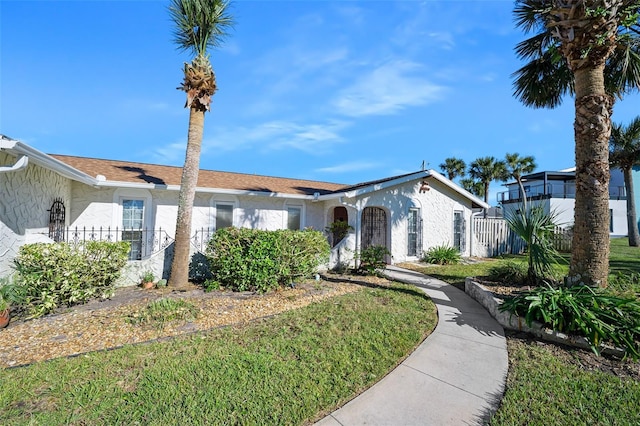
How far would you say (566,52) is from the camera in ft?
20.3

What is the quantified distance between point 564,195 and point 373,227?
22.7m

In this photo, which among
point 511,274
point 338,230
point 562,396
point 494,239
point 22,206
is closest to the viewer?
point 562,396

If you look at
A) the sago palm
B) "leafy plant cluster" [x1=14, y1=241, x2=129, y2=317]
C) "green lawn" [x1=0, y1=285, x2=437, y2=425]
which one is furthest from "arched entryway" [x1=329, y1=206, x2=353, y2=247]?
"leafy plant cluster" [x1=14, y1=241, x2=129, y2=317]

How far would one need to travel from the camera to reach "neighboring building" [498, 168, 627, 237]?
2478cm

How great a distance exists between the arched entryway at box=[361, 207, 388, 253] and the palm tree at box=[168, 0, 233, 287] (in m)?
7.96

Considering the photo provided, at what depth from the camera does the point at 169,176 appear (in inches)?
459

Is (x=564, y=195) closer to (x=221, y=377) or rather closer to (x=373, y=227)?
(x=373, y=227)

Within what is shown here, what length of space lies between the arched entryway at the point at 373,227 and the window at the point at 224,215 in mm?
6123

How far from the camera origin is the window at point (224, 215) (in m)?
11.6

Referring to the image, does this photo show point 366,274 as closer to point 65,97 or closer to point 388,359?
point 388,359

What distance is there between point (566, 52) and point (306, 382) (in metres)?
8.40

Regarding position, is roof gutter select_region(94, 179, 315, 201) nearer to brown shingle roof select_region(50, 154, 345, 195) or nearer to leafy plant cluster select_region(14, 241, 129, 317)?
brown shingle roof select_region(50, 154, 345, 195)

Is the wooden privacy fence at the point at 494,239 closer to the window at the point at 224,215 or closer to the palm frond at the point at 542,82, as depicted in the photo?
the palm frond at the point at 542,82

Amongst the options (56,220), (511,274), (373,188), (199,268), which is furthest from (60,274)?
(511,274)
